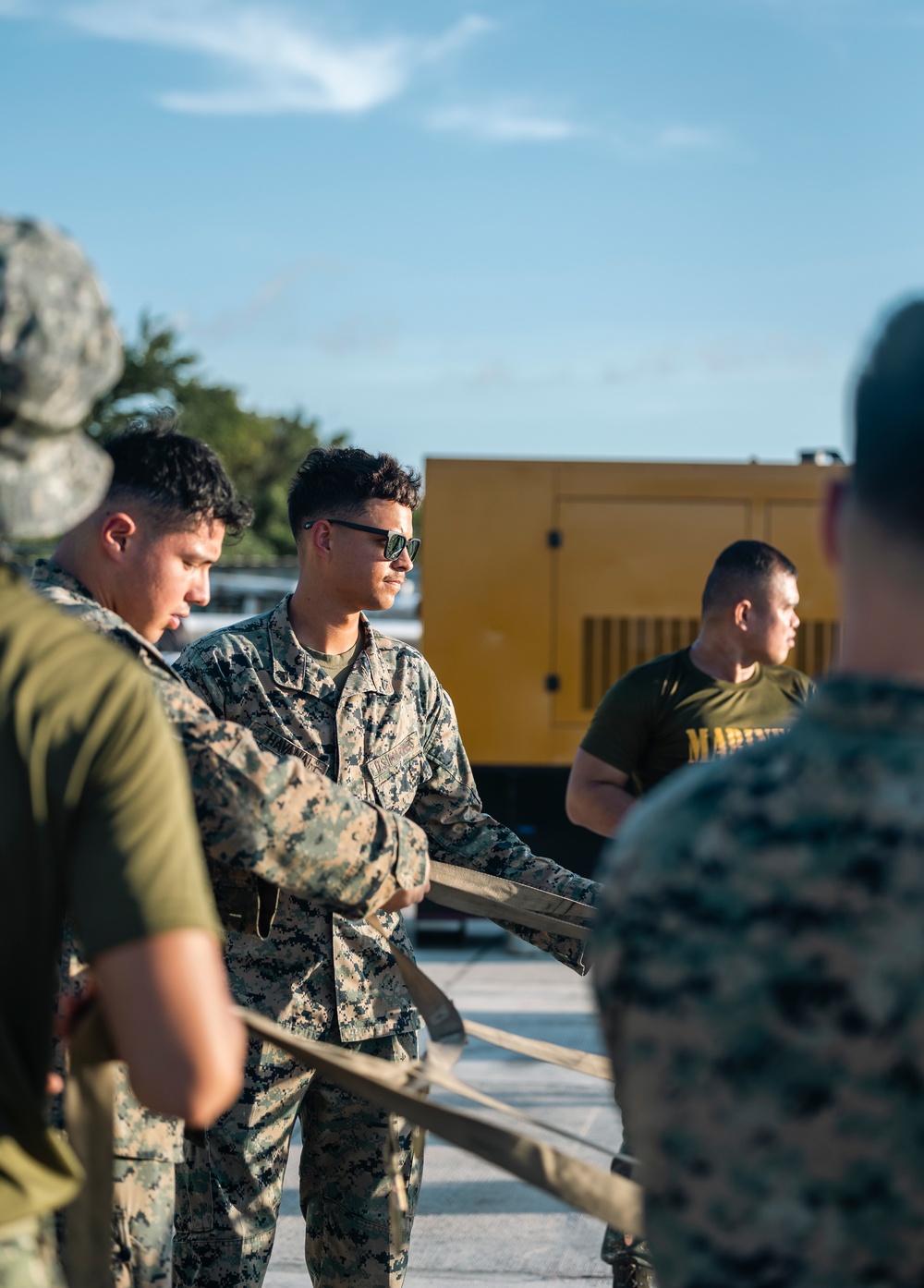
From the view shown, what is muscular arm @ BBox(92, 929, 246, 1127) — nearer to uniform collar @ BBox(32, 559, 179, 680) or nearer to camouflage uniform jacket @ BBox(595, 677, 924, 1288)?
camouflage uniform jacket @ BBox(595, 677, 924, 1288)

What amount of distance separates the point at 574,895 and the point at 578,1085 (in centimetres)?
327

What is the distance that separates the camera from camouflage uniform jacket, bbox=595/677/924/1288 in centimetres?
113

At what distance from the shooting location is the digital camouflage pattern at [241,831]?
221cm

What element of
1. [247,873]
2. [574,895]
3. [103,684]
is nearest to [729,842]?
[103,684]

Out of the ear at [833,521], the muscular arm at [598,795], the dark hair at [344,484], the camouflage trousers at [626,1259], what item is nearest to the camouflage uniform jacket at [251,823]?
the ear at [833,521]

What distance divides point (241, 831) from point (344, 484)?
1.50 metres

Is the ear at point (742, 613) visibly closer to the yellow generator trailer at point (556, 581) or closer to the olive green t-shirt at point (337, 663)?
the olive green t-shirt at point (337, 663)

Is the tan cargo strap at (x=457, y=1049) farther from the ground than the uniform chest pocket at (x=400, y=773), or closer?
closer

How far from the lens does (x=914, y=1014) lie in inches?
44.1

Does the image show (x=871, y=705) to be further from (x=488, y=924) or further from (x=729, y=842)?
(x=488, y=924)

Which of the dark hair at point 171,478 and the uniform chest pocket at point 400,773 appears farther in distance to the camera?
the uniform chest pocket at point 400,773

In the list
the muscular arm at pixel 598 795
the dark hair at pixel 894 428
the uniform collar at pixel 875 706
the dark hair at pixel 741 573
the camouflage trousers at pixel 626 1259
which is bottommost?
the camouflage trousers at pixel 626 1259

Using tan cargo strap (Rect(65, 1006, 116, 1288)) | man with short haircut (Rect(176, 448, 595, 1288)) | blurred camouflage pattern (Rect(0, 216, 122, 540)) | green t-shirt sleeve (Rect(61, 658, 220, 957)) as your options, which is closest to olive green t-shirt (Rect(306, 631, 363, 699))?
man with short haircut (Rect(176, 448, 595, 1288))

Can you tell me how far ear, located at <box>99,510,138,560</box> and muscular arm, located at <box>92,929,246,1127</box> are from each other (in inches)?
45.5
